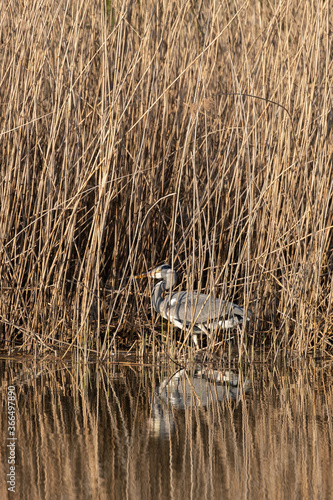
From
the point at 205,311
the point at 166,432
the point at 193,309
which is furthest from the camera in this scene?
the point at 205,311

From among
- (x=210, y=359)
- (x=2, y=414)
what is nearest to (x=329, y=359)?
(x=210, y=359)

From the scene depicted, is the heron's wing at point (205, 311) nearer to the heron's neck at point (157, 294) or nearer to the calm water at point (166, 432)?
the heron's neck at point (157, 294)

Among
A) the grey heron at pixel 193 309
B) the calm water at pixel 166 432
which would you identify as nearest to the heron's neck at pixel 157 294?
the grey heron at pixel 193 309

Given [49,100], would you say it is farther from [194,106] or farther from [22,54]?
[194,106]

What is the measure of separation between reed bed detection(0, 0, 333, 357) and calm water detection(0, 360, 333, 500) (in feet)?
0.89

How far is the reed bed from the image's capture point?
337 centimetres

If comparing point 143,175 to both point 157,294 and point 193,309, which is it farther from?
point 193,309

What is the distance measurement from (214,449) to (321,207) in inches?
63.9

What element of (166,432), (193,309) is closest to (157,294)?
(193,309)

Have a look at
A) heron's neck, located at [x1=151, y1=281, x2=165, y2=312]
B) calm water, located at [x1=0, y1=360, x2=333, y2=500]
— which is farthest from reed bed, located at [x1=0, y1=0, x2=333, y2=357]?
calm water, located at [x1=0, y1=360, x2=333, y2=500]

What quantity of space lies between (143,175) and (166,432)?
1.59 meters

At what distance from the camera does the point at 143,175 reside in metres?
3.65

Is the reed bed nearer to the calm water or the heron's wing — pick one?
the heron's wing

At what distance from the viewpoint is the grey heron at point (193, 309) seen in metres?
3.34
